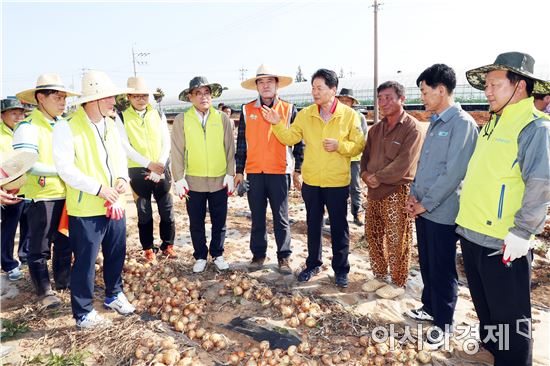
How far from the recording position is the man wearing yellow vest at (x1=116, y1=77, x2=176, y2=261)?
412cm

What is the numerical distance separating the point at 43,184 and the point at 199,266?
188 cm

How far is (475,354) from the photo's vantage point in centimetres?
281

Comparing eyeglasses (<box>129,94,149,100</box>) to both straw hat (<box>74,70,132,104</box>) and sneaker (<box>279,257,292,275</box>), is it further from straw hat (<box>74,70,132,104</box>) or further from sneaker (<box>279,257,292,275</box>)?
sneaker (<box>279,257,292,275</box>)

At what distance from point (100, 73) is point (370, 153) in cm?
268

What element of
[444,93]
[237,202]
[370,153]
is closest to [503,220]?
[444,93]

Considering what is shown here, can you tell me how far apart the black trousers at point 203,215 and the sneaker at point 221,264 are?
0.12 metres

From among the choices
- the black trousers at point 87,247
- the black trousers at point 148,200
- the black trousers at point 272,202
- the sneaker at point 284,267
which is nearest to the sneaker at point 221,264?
the black trousers at point 272,202

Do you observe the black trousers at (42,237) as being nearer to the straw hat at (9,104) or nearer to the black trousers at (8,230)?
the black trousers at (8,230)

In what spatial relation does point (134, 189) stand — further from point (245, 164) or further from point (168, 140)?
point (245, 164)

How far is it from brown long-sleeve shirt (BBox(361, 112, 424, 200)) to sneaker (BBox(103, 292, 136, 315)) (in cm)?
269

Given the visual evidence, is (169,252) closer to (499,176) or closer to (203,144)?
(203,144)

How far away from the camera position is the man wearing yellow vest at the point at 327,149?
3.57 m

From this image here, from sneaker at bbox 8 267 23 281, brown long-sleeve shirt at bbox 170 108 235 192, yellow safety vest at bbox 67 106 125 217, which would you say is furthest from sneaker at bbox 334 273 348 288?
sneaker at bbox 8 267 23 281

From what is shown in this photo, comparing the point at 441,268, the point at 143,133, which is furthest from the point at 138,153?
the point at 441,268
